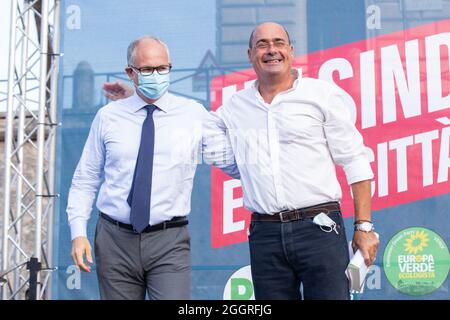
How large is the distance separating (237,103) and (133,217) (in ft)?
1.76

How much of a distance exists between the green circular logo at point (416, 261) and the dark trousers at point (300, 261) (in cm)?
183

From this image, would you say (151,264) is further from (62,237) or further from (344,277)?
(62,237)

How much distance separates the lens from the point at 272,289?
2.35 meters

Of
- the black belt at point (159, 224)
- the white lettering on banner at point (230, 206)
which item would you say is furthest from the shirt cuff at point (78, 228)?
the white lettering on banner at point (230, 206)

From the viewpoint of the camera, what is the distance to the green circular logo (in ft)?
13.3

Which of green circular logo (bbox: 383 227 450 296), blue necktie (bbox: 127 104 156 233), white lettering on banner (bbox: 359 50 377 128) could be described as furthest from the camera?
white lettering on banner (bbox: 359 50 377 128)

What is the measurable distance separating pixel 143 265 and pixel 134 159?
375mm

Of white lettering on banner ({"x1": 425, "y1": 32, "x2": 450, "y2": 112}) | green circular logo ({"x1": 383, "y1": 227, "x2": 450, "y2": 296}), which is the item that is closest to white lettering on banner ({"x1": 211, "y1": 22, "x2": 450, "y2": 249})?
white lettering on banner ({"x1": 425, "y1": 32, "x2": 450, "y2": 112})

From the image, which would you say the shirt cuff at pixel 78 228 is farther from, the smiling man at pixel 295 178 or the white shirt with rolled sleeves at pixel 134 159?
the smiling man at pixel 295 178

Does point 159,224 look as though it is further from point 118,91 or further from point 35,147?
point 35,147

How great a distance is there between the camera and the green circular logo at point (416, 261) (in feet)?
13.3

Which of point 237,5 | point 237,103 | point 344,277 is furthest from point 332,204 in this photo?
point 237,5

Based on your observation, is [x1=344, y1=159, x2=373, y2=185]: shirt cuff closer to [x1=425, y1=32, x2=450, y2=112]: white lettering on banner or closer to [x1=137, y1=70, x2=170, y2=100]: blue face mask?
[x1=137, y1=70, x2=170, y2=100]: blue face mask

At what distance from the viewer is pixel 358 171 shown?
240cm
